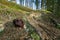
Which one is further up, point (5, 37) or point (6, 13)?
point (6, 13)

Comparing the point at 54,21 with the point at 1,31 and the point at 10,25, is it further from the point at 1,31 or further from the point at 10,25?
the point at 1,31

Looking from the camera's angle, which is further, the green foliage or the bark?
the bark

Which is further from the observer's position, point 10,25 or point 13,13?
point 13,13

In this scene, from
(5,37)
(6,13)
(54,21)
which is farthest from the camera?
(54,21)

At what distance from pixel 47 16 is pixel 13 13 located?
2.43m

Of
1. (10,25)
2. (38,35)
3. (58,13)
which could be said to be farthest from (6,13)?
(58,13)

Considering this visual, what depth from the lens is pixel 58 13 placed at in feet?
38.4

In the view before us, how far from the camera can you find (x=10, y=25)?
22.8ft

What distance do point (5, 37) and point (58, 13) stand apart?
627 centimetres

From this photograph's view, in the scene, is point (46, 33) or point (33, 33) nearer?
point (33, 33)

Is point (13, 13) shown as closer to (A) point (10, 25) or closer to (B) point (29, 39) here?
(A) point (10, 25)

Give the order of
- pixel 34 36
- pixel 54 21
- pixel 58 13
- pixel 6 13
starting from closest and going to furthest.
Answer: pixel 34 36
pixel 6 13
pixel 54 21
pixel 58 13

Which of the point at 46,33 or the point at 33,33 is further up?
the point at 33,33

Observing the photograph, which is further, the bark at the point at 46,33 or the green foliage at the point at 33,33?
the bark at the point at 46,33
